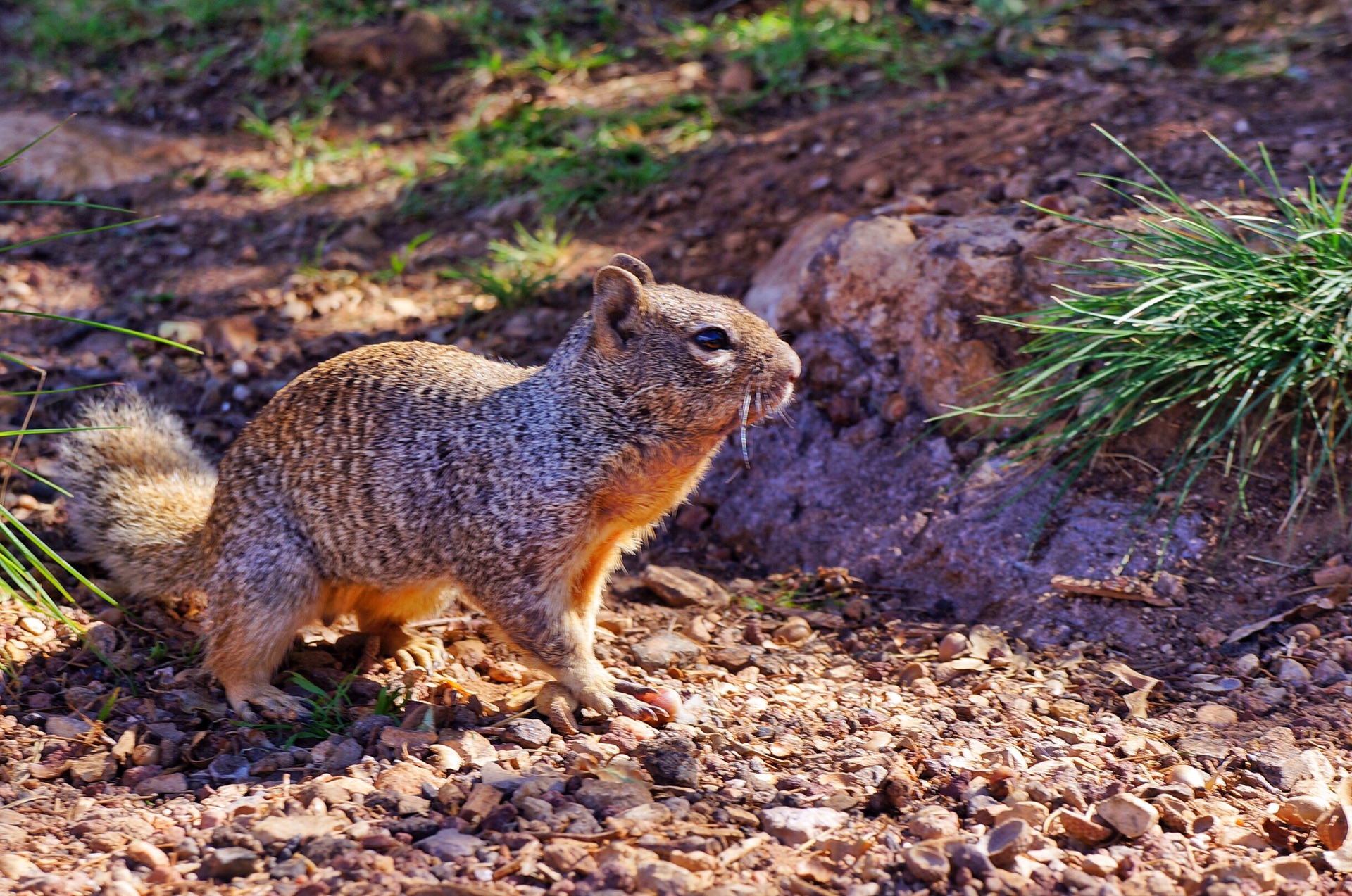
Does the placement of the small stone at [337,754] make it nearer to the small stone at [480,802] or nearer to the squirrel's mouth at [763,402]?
the small stone at [480,802]

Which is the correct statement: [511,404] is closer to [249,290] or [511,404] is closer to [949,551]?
[949,551]

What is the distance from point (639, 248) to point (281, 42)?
3690 millimetres

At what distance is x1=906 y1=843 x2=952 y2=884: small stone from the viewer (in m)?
2.74

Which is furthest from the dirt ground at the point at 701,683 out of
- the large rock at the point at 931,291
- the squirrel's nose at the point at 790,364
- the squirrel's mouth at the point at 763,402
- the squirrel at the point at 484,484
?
the squirrel's nose at the point at 790,364

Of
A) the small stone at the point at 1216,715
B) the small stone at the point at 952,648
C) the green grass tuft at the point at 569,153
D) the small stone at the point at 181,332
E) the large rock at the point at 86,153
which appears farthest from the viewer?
the large rock at the point at 86,153

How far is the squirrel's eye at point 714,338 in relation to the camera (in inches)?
147

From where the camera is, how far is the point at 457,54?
8297 millimetres

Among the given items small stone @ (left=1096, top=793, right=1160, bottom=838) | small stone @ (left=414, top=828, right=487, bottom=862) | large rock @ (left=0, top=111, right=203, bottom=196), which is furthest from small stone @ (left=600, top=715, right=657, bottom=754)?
large rock @ (left=0, top=111, right=203, bottom=196)

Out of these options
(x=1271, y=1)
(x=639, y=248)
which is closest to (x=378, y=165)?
(x=639, y=248)

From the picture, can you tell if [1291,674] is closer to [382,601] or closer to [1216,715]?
[1216,715]

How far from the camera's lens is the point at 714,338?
374cm

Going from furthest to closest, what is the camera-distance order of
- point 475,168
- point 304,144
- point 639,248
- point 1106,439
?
1. point 304,144
2. point 475,168
3. point 639,248
4. point 1106,439

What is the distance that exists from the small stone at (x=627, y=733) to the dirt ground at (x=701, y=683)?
15mm

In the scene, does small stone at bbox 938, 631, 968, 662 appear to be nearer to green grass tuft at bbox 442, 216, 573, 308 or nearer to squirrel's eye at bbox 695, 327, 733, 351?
squirrel's eye at bbox 695, 327, 733, 351
